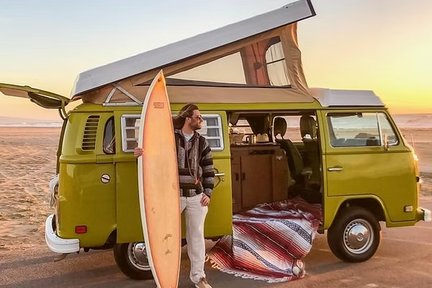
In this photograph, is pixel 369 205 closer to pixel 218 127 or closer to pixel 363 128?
pixel 363 128

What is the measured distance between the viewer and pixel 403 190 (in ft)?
24.5

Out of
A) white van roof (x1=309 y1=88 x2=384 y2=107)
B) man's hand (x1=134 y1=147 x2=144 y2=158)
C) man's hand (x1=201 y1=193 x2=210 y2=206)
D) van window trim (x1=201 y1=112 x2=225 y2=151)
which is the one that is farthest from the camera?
white van roof (x1=309 y1=88 x2=384 y2=107)

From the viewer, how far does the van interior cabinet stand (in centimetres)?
800

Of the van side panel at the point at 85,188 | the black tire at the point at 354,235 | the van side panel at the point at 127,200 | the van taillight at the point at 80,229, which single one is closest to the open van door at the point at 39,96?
the van side panel at the point at 85,188

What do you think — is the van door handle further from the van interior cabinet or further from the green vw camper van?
the van interior cabinet

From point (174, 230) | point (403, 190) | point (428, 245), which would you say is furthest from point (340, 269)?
point (174, 230)

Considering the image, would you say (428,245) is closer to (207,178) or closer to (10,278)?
(207,178)

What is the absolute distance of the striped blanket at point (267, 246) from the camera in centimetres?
693

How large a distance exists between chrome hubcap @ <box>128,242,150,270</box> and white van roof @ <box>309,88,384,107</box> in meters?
3.07

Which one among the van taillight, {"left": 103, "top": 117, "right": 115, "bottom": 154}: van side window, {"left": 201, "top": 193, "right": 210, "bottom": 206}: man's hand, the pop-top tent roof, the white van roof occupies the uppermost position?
the pop-top tent roof

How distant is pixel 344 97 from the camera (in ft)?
24.3

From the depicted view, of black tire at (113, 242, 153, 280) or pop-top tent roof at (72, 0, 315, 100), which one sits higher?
pop-top tent roof at (72, 0, 315, 100)

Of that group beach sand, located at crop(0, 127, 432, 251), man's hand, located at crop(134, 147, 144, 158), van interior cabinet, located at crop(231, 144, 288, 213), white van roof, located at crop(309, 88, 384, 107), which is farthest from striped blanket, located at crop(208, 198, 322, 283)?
beach sand, located at crop(0, 127, 432, 251)

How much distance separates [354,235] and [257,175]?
1672mm
